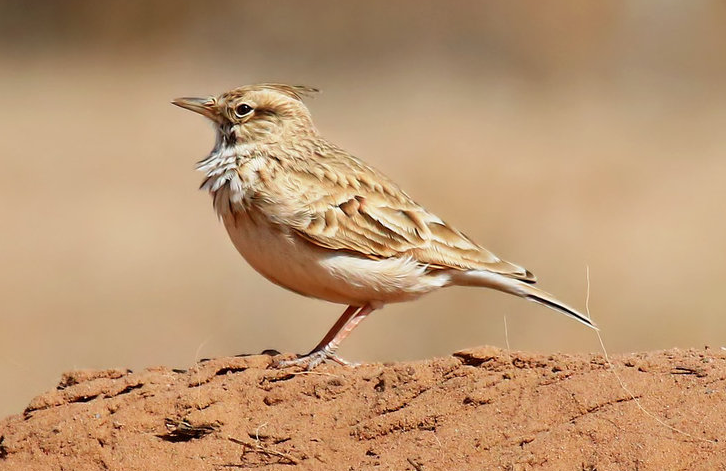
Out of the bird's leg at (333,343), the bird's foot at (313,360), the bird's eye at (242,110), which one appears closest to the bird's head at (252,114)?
the bird's eye at (242,110)

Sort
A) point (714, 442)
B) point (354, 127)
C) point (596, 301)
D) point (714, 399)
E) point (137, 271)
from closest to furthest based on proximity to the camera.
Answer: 1. point (714, 442)
2. point (714, 399)
3. point (596, 301)
4. point (137, 271)
5. point (354, 127)

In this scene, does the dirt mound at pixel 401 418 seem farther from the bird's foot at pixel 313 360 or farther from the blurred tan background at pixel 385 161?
the blurred tan background at pixel 385 161

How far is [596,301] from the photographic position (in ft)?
45.0

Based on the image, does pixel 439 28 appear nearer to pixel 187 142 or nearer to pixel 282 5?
pixel 282 5

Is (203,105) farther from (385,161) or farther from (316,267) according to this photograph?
(385,161)

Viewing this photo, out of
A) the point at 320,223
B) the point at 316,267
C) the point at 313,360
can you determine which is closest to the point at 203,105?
the point at 320,223

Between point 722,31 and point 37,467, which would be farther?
point 722,31

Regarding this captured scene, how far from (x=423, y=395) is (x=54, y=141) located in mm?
12595

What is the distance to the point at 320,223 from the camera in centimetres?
728

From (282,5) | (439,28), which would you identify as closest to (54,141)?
(282,5)

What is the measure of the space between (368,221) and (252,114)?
3.32ft

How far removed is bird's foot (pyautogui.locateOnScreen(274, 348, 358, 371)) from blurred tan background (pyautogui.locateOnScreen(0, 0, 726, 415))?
5091 mm

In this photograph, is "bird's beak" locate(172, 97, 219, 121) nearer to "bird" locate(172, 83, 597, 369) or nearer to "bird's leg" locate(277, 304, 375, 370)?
"bird" locate(172, 83, 597, 369)

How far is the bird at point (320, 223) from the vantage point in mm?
7227
